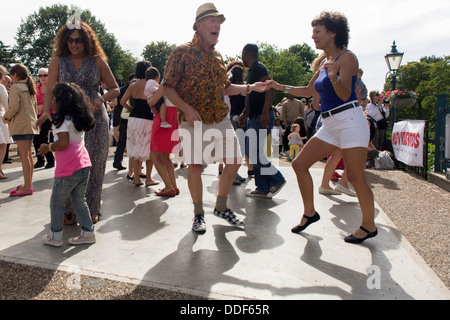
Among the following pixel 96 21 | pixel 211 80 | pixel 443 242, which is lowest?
pixel 443 242

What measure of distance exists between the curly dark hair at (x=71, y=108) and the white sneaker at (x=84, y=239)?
36.1 inches

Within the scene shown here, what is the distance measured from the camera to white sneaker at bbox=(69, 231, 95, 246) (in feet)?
10.1

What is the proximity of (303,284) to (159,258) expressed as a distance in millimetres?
1128

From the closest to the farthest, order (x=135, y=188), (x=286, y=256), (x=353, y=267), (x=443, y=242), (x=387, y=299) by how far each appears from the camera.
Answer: (x=387, y=299), (x=353, y=267), (x=286, y=256), (x=443, y=242), (x=135, y=188)

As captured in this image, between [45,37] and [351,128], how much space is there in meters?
57.3

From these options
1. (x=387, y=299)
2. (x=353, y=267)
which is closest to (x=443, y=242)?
(x=353, y=267)

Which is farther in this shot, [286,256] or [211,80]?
[211,80]

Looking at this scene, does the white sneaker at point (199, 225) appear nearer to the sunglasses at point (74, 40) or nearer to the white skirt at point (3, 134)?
the sunglasses at point (74, 40)

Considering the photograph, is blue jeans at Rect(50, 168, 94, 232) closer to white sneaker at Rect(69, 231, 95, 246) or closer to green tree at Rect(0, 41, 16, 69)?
white sneaker at Rect(69, 231, 95, 246)

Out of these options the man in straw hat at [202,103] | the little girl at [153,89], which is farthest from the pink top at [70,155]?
the little girl at [153,89]

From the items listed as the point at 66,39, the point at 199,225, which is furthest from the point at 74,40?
the point at 199,225

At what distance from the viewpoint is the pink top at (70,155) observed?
9.85ft

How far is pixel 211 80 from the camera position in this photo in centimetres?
344
